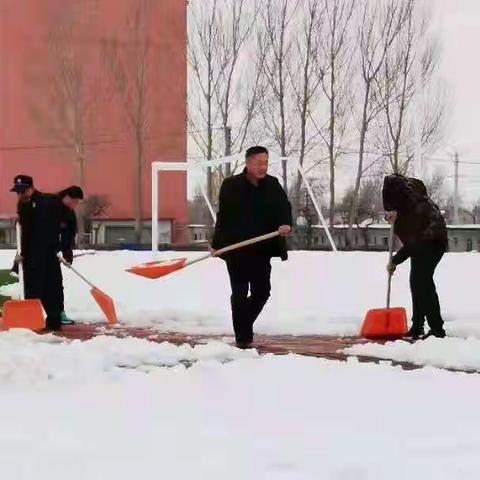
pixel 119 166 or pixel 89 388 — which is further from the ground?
pixel 119 166

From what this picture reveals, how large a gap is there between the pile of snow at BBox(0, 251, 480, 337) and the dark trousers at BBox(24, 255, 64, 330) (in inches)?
30.5

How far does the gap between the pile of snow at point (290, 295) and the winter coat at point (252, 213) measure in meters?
1.24

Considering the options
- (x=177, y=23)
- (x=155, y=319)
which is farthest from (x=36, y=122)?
(x=155, y=319)

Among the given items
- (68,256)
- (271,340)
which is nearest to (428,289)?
(271,340)

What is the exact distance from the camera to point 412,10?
24.9 metres

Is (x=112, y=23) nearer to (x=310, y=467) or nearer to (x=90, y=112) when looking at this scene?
(x=90, y=112)

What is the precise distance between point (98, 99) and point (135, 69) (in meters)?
1.99

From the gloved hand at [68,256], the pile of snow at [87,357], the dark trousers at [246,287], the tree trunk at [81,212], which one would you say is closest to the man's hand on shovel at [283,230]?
the dark trousers at [246,287]

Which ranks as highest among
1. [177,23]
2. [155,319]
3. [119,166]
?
[177,23]

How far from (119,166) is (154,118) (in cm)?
657

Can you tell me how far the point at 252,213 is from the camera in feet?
18.7

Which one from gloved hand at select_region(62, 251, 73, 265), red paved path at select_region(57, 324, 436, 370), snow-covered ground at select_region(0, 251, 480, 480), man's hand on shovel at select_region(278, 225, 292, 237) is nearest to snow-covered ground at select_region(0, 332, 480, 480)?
snow-covered ground at select_region(0, 251, 480, 480)

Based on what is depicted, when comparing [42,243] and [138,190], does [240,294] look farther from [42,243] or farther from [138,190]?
[138,190]

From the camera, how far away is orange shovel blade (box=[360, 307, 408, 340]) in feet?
20.3
